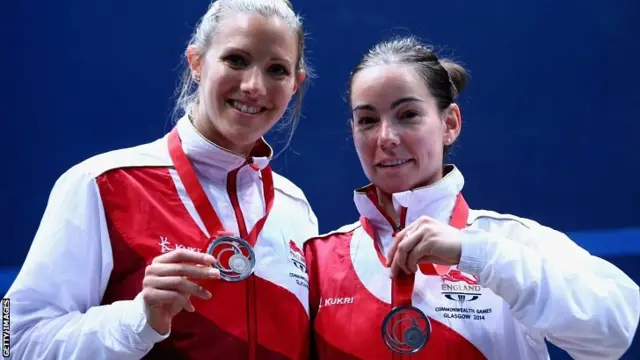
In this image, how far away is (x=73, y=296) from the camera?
65.7 inches

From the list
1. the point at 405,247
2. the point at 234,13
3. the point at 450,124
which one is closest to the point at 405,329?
the point at 405,247

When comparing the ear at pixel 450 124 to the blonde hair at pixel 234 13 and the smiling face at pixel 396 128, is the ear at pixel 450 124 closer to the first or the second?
the smiling face at pixel 396 128

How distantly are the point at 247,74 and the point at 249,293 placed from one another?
51cm

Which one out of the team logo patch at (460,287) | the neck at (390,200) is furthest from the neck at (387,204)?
the team logo patch at (460,287)

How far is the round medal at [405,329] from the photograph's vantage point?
1.71 metres

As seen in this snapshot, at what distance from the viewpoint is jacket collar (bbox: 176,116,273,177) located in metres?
1.88

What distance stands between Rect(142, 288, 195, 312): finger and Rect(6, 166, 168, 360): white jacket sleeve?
0.06 m

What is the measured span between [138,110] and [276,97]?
2.00 metres

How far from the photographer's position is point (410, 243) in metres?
1.62

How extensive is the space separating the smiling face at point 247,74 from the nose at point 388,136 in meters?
0.25

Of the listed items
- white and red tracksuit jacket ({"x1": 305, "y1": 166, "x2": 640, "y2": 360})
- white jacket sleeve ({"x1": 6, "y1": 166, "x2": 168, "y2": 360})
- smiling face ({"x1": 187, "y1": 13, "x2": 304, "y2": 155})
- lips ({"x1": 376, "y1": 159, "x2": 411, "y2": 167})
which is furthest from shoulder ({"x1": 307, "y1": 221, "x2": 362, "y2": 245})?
white jacket sleeve ({"x1": 6, "y1": 166, "x2": 168, "y2": 360})

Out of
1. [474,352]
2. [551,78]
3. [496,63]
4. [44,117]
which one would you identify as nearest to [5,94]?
[44,117]

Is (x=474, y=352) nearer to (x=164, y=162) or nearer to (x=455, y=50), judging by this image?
(x=164, y=162)

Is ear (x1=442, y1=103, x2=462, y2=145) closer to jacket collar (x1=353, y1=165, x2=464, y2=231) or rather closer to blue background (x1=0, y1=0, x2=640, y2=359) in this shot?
jacket collar (x1=353, y1=165, x2=464, y2=231)
